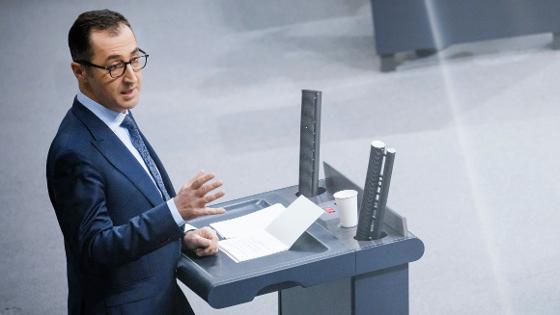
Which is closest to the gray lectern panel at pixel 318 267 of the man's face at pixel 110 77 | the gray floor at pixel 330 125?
the man's face at pixel 110 77

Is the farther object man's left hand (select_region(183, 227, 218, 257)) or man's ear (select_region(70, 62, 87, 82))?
man's left hand (select_region(183, 227, 218, 257))

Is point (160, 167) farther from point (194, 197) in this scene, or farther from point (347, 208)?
point (347, 208)

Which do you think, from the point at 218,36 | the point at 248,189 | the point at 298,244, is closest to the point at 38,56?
the point at 218,36

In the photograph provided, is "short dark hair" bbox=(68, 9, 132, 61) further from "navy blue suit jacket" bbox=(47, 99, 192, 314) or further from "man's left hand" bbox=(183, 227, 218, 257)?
"man's left hand" bbox=(183, 227, 218, 257)

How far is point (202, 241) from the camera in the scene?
3176mm

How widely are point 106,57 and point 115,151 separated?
262 millimetres

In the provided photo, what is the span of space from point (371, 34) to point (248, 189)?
3.39m

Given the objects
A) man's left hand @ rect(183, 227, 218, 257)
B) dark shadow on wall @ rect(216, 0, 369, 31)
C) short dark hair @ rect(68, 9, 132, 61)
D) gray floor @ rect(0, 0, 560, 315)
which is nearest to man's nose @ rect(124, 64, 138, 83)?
short dark hair @ rect(68, 9, 132, 61)

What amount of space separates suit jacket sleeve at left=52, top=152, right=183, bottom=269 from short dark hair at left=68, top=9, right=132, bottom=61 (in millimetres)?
291

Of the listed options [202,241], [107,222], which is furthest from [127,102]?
[202,241]

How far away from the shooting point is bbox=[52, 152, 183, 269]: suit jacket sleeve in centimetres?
282

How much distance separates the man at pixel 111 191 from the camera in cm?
283

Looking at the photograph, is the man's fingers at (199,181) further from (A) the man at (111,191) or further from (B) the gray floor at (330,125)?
(B) the gray floor at (330,125)

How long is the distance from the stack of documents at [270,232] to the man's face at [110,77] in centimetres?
61
